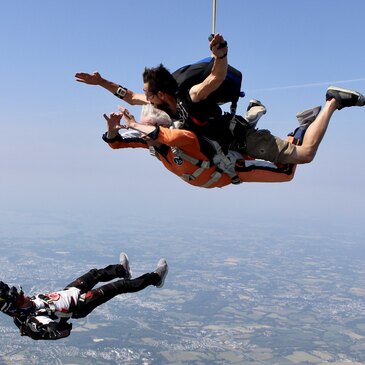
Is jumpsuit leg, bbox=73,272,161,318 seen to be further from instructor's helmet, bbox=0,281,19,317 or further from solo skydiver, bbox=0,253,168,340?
instructor's helmet, bbox=0,281,19,317

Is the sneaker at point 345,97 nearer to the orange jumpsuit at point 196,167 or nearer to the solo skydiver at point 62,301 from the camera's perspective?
the orange jumpsuit at point 196,167

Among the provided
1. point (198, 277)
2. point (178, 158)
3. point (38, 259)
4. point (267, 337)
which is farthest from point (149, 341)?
point (178, 158)

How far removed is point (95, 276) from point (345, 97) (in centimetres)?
544

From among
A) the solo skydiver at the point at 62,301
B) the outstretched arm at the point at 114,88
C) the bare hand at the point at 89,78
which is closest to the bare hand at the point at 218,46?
the outstretched arm at the point at 114,88

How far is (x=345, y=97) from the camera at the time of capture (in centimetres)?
634

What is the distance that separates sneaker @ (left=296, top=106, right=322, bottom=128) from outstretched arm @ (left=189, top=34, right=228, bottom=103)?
1.70 meters

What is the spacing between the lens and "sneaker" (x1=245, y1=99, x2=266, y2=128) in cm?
673

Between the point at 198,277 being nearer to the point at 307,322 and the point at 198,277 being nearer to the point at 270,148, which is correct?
the point at 307,322

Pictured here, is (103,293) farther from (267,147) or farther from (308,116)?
(308,116)

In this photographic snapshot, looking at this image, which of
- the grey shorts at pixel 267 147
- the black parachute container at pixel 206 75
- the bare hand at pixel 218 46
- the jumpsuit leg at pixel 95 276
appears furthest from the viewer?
the jumpsuit leg at pixel 95 276

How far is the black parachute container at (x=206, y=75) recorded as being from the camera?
18.8 feet

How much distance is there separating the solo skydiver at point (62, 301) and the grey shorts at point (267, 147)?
3.50 m

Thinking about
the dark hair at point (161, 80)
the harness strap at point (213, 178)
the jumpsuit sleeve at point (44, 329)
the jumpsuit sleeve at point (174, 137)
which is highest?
the dark hair at point (161, 80)

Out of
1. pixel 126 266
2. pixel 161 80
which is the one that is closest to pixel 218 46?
pixel 161 80
